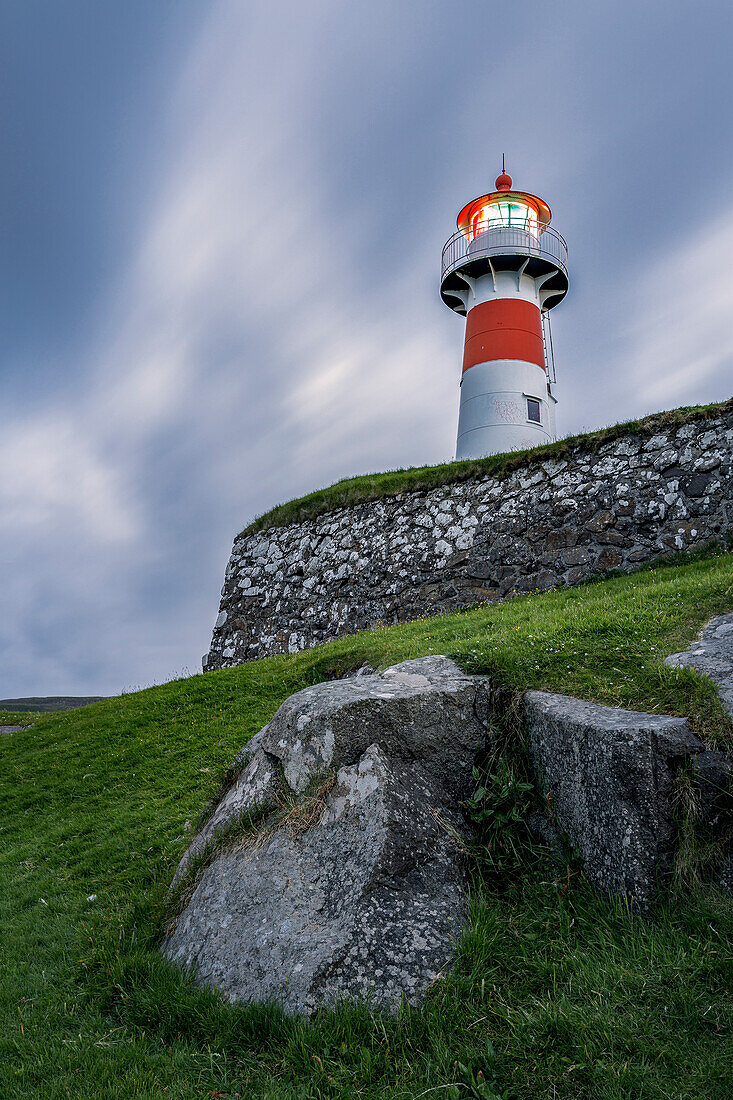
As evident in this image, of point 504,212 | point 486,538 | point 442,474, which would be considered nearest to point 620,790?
point 486,538

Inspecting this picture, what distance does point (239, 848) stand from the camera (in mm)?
4969

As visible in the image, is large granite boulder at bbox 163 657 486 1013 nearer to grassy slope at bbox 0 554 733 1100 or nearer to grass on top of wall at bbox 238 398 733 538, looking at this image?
grassy slope at bbox 0 554 733 1100

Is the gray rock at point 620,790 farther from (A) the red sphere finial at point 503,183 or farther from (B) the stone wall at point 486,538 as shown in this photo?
(A) the red sphere finial at point 503,183

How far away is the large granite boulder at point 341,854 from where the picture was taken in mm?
3930

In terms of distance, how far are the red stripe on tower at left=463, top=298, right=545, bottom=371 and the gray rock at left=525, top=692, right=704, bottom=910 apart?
1918cm

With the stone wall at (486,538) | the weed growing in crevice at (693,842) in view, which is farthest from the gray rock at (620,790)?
the stone wall at (486,538)

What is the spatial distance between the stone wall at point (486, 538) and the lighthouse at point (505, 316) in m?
6.08

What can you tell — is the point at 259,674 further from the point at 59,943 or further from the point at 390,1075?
the point at 390,1075

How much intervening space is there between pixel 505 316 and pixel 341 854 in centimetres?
2107

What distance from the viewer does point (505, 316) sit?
22594 millimetres

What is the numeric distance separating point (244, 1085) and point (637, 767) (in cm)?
276

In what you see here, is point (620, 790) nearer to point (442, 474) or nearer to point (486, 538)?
point (486, 538)

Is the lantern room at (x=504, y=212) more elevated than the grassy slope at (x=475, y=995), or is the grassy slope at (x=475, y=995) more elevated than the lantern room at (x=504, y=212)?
the lantern room at (x=504, y=212)

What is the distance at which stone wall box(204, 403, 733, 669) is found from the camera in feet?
41.1
